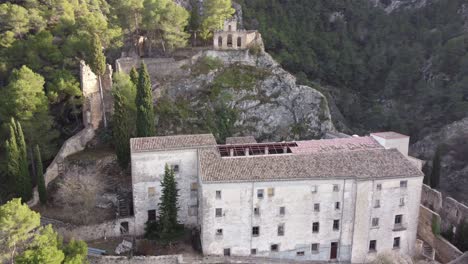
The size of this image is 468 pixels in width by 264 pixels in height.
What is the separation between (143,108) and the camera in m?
43.8

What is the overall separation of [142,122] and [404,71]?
71.6m

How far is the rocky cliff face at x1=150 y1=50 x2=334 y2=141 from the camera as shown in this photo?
54250mm

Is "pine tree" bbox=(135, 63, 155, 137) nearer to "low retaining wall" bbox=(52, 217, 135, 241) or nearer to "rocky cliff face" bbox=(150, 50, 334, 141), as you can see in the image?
"rocky cliff face" bbox=(150, 50, 334, 141)

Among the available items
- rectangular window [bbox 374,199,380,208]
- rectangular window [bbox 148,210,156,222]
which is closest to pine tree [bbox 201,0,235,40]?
rectangular window [bbox 148,210,156,222]

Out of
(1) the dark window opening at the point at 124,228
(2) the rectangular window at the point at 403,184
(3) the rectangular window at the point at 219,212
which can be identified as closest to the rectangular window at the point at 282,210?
(3) the rectangular window at the point at 219,212

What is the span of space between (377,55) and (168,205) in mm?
80894

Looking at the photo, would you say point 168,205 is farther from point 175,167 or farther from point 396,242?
point 396,242

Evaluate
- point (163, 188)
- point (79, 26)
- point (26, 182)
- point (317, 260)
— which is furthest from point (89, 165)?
point (317, 260)

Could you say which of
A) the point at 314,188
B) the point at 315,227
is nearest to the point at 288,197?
the point at 314,188

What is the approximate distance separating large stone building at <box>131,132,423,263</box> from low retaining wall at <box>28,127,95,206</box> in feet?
30.4

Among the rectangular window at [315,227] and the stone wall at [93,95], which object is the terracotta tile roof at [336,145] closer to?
the rectangular window at [315,227]

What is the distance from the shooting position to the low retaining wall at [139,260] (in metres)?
34.7

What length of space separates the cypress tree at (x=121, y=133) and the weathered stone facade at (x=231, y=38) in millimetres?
18916

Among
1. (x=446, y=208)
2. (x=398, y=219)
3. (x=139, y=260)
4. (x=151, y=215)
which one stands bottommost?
(x=139, y=260)
